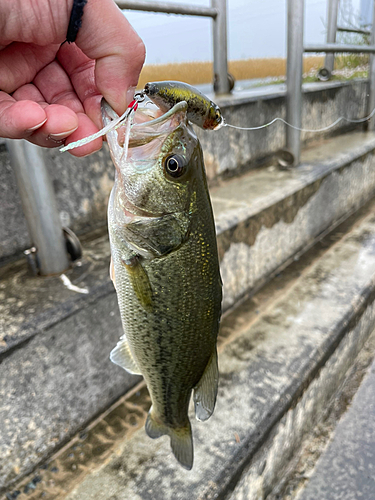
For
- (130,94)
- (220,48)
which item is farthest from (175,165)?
(220,48)

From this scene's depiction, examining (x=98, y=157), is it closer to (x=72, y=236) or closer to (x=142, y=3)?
(x=72, y=236)

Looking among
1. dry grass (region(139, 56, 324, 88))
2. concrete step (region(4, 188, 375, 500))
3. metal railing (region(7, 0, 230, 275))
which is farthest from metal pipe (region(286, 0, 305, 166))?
metal railing (region(7, 0, 230, 275))

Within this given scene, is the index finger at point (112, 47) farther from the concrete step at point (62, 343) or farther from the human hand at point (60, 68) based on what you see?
the concrete step at point (62, 343)

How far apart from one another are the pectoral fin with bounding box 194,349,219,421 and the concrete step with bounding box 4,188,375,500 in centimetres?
47

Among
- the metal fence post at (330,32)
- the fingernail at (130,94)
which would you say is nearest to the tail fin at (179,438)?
the fingernail at (130,94)

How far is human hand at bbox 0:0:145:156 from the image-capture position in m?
0.97

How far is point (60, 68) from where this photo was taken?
1291mm

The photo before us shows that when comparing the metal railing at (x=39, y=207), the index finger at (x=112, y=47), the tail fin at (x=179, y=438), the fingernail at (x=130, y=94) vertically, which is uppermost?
the index finger at (x=112, y=47)

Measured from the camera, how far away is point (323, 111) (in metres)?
4.45

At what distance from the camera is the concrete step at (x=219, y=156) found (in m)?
1.93

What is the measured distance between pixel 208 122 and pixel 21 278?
48.9 inches

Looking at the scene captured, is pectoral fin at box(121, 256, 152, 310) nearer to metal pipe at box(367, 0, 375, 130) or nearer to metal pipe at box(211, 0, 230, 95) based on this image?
metal pipe at box(211, 0, 230, 95)

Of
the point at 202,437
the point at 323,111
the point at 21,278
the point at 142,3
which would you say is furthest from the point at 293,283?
the point at 323,111

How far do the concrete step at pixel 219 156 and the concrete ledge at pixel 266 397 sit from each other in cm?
106
